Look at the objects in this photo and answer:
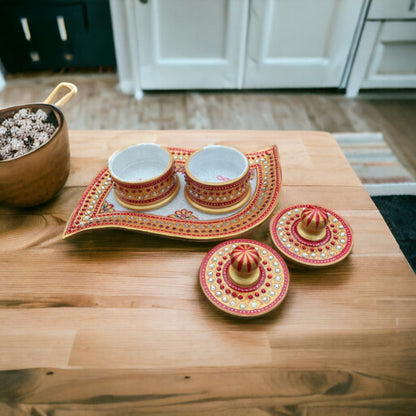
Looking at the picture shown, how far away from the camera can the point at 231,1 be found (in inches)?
69.4

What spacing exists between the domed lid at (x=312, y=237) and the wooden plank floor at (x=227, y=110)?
1.29 meters

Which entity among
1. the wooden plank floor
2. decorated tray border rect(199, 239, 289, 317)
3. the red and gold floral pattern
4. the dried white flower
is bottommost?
the wooden plank floor

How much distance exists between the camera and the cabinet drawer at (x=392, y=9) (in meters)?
1.73

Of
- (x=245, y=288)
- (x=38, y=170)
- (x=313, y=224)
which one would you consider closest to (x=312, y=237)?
(x=313, y=224)

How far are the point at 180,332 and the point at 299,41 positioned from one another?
185 cm

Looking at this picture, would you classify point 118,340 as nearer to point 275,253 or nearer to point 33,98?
point 275,253

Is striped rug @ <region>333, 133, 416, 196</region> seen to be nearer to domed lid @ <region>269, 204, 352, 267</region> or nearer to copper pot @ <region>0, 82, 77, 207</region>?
domed lid @ <region>269, 204, 352, 267</region>

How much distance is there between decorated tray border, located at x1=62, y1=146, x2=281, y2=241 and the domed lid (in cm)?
4

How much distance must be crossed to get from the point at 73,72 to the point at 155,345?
225 centimetres

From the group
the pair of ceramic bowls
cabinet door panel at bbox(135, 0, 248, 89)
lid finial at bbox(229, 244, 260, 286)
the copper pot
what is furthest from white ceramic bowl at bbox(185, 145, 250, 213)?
cabinet door panel at bbox(135, 0, 248, 89)

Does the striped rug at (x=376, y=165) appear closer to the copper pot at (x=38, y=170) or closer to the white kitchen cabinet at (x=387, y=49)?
the white kitchen cabinet at (x=387, y=49)

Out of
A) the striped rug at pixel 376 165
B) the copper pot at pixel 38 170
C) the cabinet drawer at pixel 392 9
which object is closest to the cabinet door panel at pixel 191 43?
the cabinet drawer at pixel 392 9

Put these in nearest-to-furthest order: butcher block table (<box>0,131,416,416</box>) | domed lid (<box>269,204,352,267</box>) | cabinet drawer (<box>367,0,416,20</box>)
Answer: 1. butcher block table (<box>0,131,416,416</box>)
2. domed lid (<box>269,204,352,267</box>)
3. cabinet drawer (<box>367,0,416,20</box>)

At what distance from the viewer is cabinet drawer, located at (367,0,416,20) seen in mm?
1734
